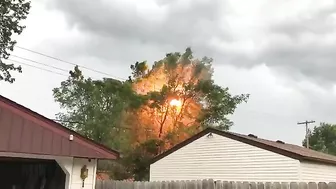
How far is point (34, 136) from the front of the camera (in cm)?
725

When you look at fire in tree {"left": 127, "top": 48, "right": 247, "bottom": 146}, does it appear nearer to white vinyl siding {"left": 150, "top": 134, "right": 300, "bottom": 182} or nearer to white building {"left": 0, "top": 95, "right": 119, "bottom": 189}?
white vinyl siding {"left": 150, "top": 134, "right": 300, "bottom": 182}

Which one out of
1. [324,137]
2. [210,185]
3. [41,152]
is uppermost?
[324,137]

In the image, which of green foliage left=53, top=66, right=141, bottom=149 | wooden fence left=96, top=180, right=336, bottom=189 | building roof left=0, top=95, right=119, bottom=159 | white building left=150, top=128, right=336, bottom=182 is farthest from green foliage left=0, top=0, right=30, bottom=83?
building roof left=0, top=95, right=119, bottom=159

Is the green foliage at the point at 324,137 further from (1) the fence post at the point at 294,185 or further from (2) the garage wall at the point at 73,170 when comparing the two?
(2) the garage wall at the point at 73,170

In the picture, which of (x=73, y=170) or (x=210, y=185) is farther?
(x=210, y=185)

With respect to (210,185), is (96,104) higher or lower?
higher

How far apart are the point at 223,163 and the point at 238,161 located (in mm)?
702

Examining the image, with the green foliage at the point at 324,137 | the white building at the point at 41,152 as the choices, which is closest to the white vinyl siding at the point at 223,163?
the white building at the point at 41,152

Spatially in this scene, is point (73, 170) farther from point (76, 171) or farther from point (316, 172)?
point (316, 172)

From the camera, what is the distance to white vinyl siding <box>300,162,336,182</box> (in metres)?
13.0

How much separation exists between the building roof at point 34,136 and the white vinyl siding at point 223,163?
7.53 metres

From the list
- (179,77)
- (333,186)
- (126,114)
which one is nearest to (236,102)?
(179,77)

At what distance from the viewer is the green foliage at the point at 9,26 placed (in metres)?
14.4

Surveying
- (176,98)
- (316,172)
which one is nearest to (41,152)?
(316,172)
